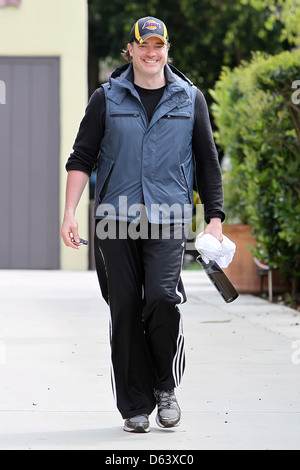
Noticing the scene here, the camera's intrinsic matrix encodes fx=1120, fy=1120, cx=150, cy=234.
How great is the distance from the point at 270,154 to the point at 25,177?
18.6 ft

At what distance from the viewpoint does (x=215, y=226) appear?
5.23 metres

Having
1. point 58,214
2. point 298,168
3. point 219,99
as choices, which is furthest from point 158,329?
point 58,214

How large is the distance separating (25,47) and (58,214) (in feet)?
7.91

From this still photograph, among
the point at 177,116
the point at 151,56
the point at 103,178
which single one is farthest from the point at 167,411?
the point at 151,56

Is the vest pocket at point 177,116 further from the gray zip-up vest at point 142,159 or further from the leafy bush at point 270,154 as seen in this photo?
the leafy bush at point 270,154

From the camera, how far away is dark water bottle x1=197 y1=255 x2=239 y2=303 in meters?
5.13

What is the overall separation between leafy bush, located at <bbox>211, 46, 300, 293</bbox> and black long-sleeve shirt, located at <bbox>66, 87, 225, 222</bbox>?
481cm

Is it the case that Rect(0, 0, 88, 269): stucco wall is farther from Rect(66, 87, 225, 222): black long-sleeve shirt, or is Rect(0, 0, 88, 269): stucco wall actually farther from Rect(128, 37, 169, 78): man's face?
Rect(128, 37, 169, 78): man's face

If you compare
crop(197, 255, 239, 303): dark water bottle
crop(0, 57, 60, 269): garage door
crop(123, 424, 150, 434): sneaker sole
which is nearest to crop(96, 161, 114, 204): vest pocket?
crop(197, 255, 239, 303): dark water bottle

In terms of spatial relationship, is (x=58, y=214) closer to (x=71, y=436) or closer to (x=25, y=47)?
(x=25, y=47)

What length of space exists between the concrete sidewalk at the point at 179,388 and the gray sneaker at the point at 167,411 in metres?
0.04

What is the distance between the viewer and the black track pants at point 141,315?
16.5 feet

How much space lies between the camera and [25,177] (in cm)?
1570

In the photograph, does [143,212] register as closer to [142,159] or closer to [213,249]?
[142,159]
